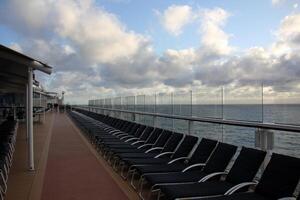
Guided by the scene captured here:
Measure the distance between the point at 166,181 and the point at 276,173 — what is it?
1.42 m

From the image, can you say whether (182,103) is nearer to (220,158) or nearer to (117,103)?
(220,158)

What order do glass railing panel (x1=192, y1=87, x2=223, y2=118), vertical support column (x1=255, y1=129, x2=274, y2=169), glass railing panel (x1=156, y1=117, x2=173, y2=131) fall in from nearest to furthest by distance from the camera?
vertical support column (x1=255, y1=129, x2=274, y2=169), glass railing panel (x1=192, y1=87, x2=223, y2=118), glass railing panel (x1=156, y1=117, x2=173, y2=131)

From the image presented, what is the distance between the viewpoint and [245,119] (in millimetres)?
5664

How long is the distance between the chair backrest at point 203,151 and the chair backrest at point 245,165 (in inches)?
32.9

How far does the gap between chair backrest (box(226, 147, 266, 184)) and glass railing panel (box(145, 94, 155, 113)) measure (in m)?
6.52

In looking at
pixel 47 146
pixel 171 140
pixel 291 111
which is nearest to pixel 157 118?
pixel 171 140

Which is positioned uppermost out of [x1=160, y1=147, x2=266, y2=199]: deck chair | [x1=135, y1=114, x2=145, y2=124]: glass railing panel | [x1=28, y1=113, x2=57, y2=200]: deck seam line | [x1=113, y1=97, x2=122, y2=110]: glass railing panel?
[x1=113, y1=97, x2=122, y2=110]: glass railing panel

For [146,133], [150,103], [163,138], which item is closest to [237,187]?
[163,138]

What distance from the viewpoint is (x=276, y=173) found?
3.96m

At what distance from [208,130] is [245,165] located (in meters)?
1.92

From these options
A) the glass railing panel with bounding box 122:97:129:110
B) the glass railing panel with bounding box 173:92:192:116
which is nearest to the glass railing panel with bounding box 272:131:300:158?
the glass railing panel with bounding box 173:92:192:116

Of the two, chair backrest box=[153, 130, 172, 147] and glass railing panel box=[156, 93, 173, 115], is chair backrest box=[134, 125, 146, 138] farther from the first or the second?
chair backrest box=[153, 130, 172, 147]

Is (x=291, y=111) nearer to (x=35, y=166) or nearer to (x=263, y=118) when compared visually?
(x=263, y=118)

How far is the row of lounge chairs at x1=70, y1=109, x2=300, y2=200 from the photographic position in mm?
3965
